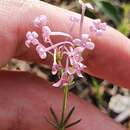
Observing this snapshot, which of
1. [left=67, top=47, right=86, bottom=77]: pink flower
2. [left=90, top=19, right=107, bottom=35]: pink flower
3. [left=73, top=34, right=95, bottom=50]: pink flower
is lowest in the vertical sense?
[left=67, top=47, right=86, bottom=77]: pink flower

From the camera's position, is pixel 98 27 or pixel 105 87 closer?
pixel 98 27

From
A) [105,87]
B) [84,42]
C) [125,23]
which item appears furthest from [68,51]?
[125,23]

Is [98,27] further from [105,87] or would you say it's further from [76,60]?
[105,87]

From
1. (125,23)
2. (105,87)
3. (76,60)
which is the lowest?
(105,87)

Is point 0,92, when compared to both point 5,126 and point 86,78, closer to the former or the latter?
point 5,126

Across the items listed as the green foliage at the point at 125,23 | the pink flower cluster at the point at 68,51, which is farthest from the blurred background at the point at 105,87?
the pink flower cluster at the point at 68,51

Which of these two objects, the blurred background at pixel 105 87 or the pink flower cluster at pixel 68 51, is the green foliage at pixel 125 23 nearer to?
the blurred background at pixel 105 87

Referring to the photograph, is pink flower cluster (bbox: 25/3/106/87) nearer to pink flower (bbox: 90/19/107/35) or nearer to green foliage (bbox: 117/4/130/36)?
pink flower (bbox: 90/19/107/35)

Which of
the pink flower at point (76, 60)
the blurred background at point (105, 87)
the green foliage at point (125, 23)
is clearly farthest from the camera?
the green foliage at point (125, 23)

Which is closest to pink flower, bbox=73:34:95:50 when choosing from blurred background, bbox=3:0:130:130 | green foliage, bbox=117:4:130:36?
blurred background, bbox=3:0:130:130
